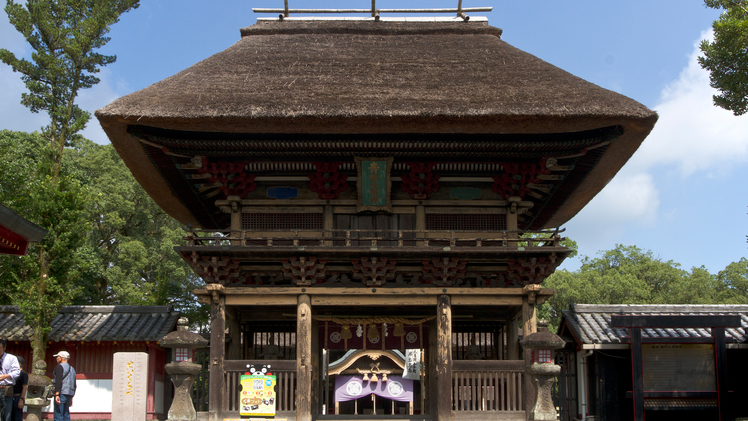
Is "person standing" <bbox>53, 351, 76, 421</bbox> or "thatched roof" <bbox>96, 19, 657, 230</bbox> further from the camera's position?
"thatched roof" <bbox>96, 19, 657, 230</bbox>

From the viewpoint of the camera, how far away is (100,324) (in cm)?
1569

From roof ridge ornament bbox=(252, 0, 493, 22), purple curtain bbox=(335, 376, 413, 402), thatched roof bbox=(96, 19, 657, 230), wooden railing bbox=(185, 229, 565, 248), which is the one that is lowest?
purple curtain bbox=(335, 376, 413, 402)

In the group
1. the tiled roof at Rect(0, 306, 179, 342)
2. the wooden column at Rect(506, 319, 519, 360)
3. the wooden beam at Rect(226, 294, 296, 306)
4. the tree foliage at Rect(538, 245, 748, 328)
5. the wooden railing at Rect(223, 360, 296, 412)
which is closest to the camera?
the wooden railing at Rect(223, 360, 296, 412)

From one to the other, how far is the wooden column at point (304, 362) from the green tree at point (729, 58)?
38.2ft

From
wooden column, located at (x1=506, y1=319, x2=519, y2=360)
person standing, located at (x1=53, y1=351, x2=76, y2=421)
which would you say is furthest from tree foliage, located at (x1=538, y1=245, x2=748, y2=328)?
person standing, located at (x1=53, y1=351, x2=76, y2=421)

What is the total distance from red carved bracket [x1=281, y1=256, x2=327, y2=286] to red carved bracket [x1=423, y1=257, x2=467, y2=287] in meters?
1.94

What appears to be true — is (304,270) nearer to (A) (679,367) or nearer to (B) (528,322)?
(B) (528,322)

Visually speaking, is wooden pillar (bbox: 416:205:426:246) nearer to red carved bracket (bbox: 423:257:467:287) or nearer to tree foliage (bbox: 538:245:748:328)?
red carved bracket (bbox: 423:257:467:287)

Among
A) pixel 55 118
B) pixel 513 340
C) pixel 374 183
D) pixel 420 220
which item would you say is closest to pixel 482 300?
pixel 420 220

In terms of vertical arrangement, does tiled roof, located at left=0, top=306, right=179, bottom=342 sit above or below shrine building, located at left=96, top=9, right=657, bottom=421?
Answer: below

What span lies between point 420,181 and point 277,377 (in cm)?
456

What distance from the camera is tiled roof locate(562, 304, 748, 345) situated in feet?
47.4

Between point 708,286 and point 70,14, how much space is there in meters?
34.8

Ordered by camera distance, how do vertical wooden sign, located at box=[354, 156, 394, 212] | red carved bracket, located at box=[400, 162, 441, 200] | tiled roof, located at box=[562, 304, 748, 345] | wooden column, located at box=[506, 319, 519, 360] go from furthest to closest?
tiled roof, located at box=[562, 304, 748, 345] < wooden column, located at box=[506, 319, 519, 360] < red carved bracket, located at box=[400, 162, 441, 200] < vertical wooden sign, located at box=[354, 156, 394, 212]
